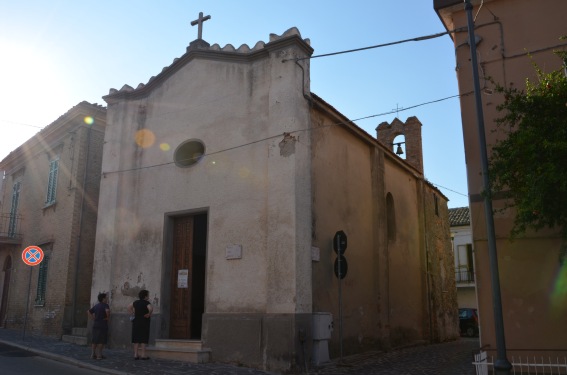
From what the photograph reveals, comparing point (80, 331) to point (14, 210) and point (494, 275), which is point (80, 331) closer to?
point (14, 210)

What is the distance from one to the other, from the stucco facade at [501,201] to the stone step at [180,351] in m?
5.71

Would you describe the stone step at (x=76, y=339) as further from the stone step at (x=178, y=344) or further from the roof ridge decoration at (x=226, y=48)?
the roof ridge decoration at (x=226, y=48)

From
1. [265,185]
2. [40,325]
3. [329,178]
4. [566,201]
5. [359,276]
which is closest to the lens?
[566,201]

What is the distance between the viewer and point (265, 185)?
11.5 metres

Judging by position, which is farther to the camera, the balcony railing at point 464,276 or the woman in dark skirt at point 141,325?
the balcony railing at point 464,276

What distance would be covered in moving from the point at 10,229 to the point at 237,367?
14.7 meters

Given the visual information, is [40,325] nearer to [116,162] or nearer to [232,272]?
[116,162]

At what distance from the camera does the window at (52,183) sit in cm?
1830

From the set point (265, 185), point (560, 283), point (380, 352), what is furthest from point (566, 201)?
point (380, 352)

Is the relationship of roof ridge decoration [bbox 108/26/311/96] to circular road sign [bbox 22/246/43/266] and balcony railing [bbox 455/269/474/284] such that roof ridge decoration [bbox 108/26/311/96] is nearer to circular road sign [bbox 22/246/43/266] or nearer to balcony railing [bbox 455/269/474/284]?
circular road sign [bbox 22/246/43/266]

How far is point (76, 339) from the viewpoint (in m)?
14.7

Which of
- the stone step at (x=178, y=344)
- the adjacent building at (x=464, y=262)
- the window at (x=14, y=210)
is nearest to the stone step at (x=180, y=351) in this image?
the stone step at (x=178, y=344)

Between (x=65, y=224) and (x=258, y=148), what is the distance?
8697 mm

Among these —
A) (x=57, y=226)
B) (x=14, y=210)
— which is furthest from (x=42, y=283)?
(x=14, y=210)
